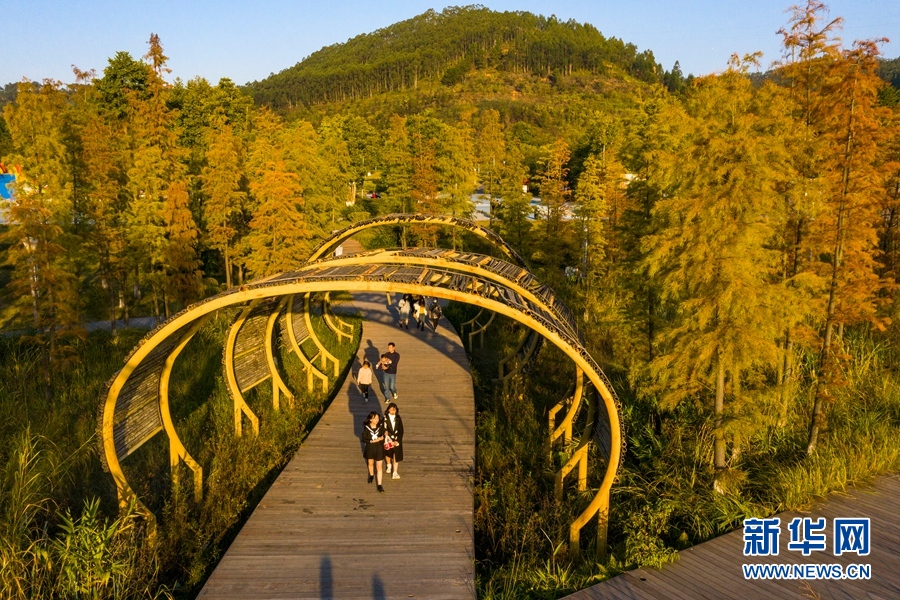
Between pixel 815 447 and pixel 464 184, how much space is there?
22.5 m

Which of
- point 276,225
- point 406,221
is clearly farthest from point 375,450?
point 276,225

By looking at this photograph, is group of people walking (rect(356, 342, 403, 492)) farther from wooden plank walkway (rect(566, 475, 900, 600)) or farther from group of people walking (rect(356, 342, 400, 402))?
wooden plank walkway (rect(566, 475, 900, 600))

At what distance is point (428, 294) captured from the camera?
25.5 ft

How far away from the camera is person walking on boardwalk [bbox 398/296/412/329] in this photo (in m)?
19.4

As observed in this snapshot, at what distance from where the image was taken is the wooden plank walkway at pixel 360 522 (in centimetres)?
691

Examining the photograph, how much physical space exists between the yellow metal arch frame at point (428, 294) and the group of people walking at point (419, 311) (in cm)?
1091

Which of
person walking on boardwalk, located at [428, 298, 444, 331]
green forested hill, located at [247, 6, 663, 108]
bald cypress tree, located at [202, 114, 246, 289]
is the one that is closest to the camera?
person walking on boardwalk, located at [428, 298, 444, 331]

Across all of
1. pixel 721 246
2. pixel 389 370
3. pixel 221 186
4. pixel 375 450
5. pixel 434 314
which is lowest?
pixel 375 450

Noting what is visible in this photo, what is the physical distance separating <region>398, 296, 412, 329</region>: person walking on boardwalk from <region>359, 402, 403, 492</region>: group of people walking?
1009 centimetres

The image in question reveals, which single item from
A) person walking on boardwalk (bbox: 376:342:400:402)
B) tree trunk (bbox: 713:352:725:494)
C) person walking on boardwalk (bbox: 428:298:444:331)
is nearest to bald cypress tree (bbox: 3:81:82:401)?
person walking on boardwalk (bbox: 376:342:400:402)

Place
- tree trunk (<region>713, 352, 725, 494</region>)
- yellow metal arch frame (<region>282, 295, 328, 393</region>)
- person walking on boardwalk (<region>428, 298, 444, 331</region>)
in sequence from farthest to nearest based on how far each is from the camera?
person walking on boardwalk (<region>428, 298, 444, 331</region>) → yellow metal arch frame (<region>282, 295, 328, 393</region>) → tree trunk (<region>713, 352, 725, 494</region>)

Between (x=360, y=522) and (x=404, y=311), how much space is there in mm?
11677

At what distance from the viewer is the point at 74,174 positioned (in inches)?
961

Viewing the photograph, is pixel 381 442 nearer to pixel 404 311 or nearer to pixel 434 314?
pixel 434 314
